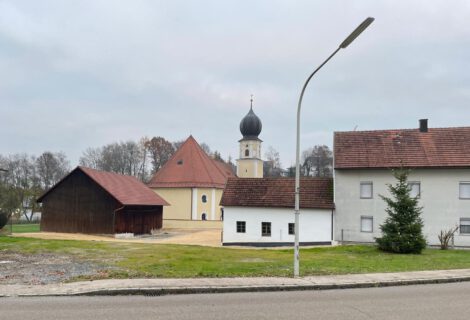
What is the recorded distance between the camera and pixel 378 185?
31.7 meters

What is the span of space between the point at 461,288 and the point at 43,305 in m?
10.3

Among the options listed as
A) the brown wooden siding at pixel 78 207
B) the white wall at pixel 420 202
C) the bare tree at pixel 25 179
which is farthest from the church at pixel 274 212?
the bare tree at pixel 25 179

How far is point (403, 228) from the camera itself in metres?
23.4

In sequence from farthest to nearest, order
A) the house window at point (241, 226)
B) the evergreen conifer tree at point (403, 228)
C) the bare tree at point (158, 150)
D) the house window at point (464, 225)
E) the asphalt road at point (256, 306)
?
the bare tree at point (158, 150) → the house window at point (241, 226) → the house window at point (464, 225) → the evergreen conifer tree at point (403, 228) → the asphalt road at point (256, 306)

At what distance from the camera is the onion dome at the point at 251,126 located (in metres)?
72.8

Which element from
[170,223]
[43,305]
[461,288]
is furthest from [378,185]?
[170,223]

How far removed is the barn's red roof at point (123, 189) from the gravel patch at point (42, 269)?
22339mm

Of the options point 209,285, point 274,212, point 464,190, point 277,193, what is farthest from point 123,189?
point 209,285

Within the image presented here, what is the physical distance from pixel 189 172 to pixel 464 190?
3557 cm

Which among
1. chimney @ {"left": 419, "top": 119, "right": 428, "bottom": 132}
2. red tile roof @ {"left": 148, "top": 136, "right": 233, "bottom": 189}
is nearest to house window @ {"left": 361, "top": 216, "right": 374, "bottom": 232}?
chimney @ {"left": 419, "top": 119, "right": 428, "bottom": 132}

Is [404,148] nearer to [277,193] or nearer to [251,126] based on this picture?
[277,193]

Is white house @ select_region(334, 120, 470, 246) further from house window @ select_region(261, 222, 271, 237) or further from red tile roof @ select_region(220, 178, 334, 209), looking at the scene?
house window @ select_region(261, 222, 271, 237)

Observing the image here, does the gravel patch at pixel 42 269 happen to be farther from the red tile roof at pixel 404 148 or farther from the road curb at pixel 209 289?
the red tile roof at pixel 404 148

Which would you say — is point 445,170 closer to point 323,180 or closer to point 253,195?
point 323,180
